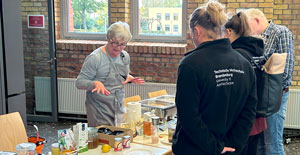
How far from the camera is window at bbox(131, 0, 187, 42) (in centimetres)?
575

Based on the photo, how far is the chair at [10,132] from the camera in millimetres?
2807

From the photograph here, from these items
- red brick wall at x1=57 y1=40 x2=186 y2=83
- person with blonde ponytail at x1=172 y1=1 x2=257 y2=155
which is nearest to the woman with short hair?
person with blonde ponytail at x1=172 y1=1 x2=257 y2=155

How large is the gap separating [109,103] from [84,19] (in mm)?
3420

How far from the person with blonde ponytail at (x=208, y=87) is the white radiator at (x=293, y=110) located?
3.55 meters

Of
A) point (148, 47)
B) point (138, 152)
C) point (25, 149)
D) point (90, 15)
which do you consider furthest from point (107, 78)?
point (90, 15)

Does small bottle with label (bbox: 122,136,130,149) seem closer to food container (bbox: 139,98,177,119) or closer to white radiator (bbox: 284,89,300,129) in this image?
food container (bbox: 139,98,177,119)

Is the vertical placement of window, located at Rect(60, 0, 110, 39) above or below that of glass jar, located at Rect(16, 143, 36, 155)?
above

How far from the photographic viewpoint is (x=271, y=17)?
16.6 feet

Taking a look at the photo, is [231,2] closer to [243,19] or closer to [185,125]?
[243,19]

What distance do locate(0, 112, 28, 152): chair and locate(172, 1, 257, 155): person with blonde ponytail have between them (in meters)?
1.53

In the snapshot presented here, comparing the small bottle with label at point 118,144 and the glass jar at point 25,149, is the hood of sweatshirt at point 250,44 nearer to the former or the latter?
the small bottle with label at point 118,144

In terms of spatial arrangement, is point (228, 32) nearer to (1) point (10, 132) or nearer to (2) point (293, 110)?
(1) point (10, 132)

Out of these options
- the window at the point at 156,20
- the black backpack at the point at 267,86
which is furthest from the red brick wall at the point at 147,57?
the black backpack at the point at 267,86

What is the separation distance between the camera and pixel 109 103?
→ 3.08 metres
